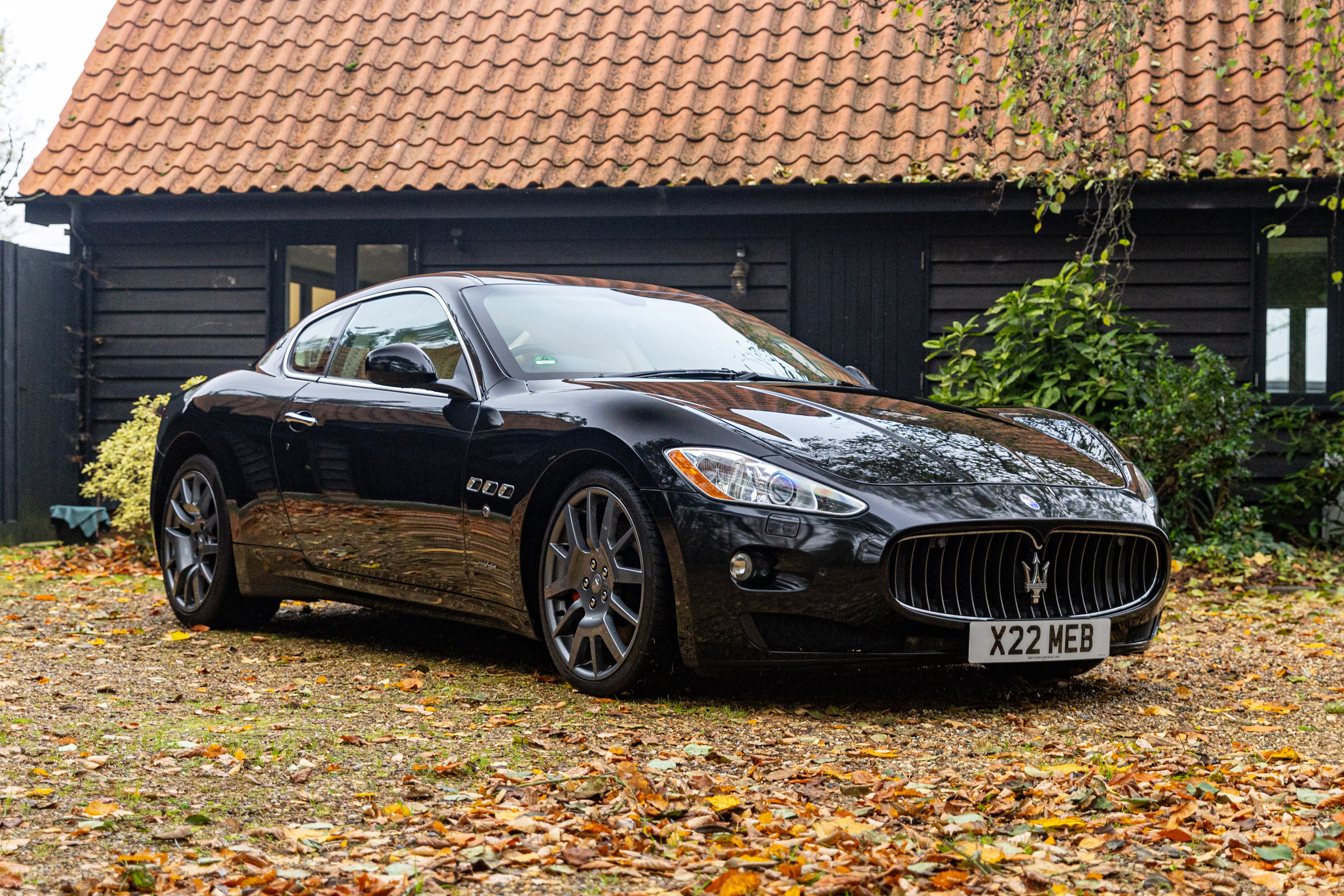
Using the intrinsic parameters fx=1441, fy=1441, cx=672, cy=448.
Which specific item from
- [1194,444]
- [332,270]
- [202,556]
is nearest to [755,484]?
[202,556]

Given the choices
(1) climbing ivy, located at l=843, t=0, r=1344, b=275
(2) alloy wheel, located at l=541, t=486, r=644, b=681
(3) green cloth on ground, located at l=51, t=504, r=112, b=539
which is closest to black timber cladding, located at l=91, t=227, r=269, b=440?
(3) green cloth on ground, located at l=51, t=504, r=112, b=539

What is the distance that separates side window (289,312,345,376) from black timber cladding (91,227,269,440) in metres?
6.42

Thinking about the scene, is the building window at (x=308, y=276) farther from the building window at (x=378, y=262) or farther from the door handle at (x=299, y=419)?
the door handle at (x=299, y=419)

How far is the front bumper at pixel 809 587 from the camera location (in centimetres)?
427

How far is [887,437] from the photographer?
471cm

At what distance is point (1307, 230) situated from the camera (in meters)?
11.1

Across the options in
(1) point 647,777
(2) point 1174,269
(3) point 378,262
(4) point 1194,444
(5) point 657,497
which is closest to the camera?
(1) point 647,777

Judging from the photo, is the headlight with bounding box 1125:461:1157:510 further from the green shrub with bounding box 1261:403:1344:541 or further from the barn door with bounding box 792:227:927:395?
the barn door with bounding box 792:227:927:395

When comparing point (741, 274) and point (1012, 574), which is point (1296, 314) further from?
point (1012, 574)

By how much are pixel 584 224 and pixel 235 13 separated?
468 centimetres

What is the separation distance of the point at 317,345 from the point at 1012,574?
3.33 meters

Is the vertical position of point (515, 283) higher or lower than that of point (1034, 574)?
higher

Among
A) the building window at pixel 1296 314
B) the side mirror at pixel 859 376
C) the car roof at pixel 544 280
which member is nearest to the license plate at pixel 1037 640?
the side mirror at pixel 859 376

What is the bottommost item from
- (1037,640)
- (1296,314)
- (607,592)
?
(1037,640)
